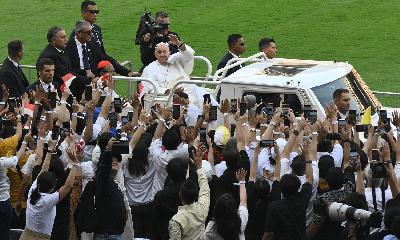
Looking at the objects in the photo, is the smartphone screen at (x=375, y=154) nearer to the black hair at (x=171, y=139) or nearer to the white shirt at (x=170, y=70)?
the black hair at (x=171, y=139)

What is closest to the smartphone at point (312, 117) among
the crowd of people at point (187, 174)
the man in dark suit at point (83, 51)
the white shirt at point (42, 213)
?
the crowd of people at point (187, 174)

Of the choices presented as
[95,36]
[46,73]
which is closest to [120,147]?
[46,73]

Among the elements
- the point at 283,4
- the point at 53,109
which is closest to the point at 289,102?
the point at 53,109

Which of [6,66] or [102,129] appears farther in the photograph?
[6,66]

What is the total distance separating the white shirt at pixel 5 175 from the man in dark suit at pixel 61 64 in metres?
3.71

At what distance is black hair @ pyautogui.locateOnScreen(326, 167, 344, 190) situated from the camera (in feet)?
36.0

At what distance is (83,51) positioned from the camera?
16.3m

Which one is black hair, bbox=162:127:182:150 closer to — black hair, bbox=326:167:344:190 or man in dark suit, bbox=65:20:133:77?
black hair, bbox=326:167:344:190

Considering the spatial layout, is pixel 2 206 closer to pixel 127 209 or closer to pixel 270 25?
pixel 127 209

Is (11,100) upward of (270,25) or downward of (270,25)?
upward

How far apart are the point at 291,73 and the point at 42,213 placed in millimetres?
5109

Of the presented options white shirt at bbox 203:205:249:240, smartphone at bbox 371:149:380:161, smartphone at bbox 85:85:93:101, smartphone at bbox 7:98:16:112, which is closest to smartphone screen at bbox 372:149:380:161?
smartphone at bbox 371:149:380:161

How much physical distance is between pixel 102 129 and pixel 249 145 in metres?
1.46

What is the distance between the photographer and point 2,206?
1173 cm
